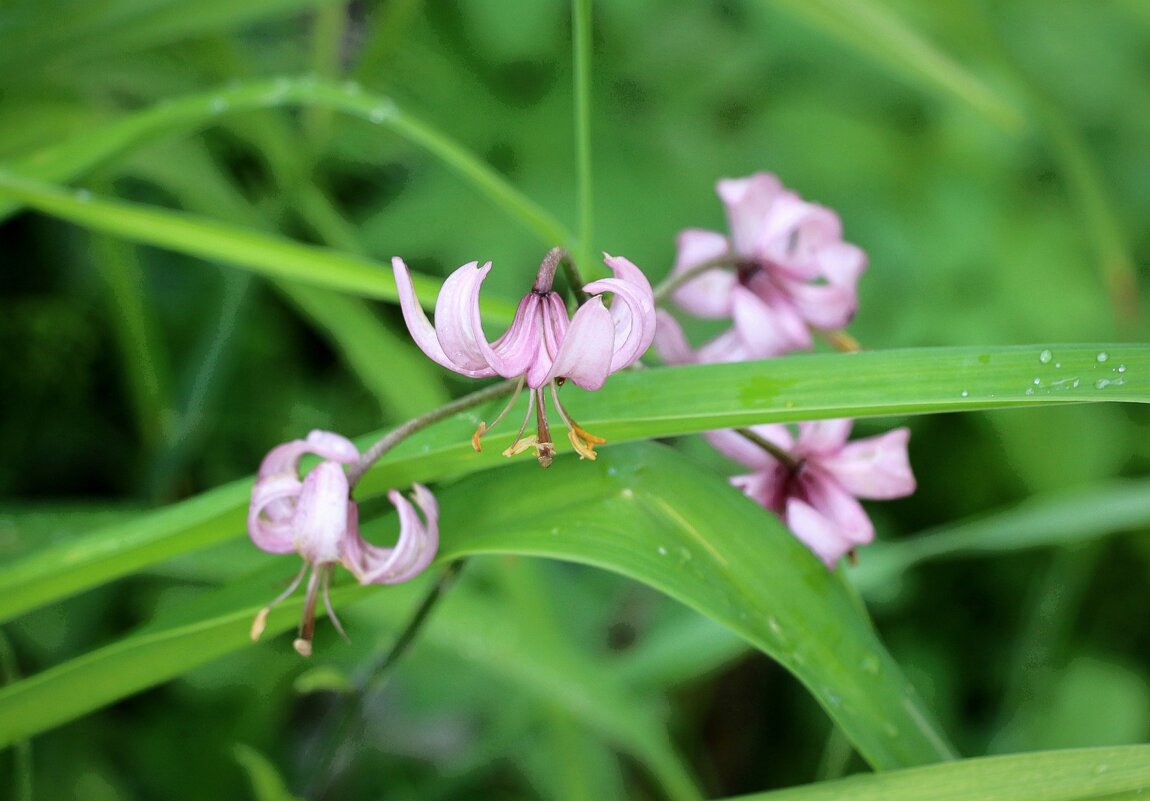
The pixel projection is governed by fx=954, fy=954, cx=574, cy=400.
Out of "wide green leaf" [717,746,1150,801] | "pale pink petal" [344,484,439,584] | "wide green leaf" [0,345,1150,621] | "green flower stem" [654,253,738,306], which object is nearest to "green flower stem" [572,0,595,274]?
"green flower stem" [654,253,738,306]

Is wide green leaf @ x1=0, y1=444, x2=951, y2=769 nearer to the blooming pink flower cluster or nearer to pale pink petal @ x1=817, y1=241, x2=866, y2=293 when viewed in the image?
the blooming pink flower cluster

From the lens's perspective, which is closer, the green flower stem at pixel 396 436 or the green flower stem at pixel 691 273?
the green flower stem at pixel 396 436

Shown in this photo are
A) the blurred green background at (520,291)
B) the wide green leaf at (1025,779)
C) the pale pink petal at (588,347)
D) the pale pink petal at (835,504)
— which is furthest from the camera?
the blurred green background at (520,291)

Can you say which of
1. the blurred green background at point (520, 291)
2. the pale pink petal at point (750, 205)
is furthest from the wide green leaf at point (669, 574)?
the blurred green background at point (520, 291)

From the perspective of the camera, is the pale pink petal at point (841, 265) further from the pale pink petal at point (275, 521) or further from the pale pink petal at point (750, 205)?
the pale pink petal at point (275, 521)

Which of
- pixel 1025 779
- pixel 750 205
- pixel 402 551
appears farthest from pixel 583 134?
pixel 1025 779

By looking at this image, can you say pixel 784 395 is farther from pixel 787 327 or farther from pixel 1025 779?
pixel 1025 779
